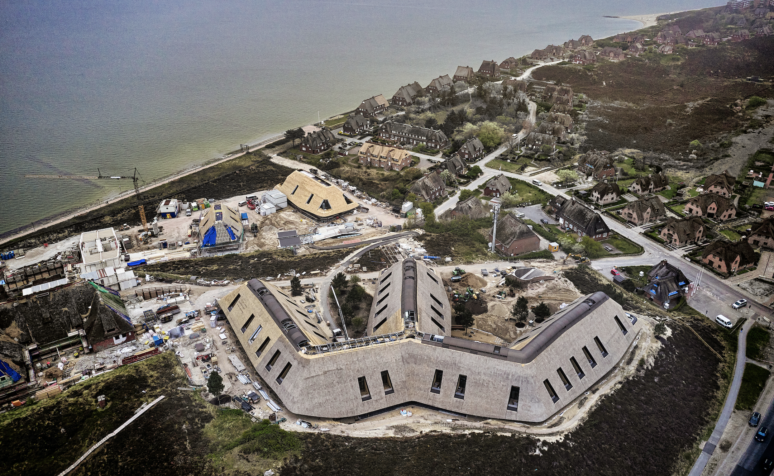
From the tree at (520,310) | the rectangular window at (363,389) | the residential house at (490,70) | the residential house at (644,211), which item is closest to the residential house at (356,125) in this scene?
the residential house at (490,70)

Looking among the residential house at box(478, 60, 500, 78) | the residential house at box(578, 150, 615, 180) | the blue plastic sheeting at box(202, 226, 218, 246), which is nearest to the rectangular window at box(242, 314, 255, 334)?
the blue plastic sheeting at box(202, 226, 218, 246)

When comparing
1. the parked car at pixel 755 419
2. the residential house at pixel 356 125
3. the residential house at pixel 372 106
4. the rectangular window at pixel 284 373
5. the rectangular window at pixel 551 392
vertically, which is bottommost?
the parked car at pixel 755 419

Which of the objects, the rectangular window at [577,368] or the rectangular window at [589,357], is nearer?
the rectangular window at [577,368]

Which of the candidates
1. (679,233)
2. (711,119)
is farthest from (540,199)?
(711,119)

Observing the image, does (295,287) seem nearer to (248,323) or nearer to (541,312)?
(248,323)

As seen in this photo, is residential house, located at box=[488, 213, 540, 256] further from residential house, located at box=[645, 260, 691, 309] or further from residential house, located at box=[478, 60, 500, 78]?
residential house, located at box=[478, 60, 500, 78]

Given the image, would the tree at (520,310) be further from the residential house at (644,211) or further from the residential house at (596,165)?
the residential house at (596,165)
